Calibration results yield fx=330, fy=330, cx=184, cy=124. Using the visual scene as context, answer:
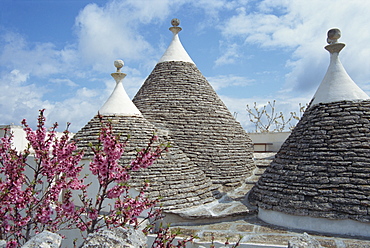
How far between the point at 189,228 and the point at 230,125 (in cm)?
485

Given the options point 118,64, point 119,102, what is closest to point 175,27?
point 118,64

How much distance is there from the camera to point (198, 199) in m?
7.81

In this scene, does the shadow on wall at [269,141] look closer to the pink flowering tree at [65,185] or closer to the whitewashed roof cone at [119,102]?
the whitewashed roof cone at [119,102]

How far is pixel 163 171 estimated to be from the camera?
25.3 ft

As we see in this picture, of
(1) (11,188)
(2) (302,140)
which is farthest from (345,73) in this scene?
(1) (11,188)

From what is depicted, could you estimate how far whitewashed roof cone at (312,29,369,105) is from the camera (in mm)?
7414

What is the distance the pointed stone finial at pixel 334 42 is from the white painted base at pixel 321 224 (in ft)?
13.2

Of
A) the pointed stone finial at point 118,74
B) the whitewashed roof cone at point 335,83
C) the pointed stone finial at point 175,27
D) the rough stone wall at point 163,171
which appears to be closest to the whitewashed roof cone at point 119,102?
the pointed stone finial at point 118,74

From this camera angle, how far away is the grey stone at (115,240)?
2963 millimetres

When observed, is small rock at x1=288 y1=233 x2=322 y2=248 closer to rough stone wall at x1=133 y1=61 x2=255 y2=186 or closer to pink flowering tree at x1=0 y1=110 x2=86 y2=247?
pink flowering tree at x1=0 y1=110 x2=86 y2=247

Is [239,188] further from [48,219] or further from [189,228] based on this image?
[48,219]

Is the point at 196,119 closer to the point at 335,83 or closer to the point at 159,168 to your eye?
the point at 159,168

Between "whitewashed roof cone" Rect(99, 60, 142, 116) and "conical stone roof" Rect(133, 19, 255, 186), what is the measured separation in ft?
4.22

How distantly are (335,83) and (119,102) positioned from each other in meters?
5.47
